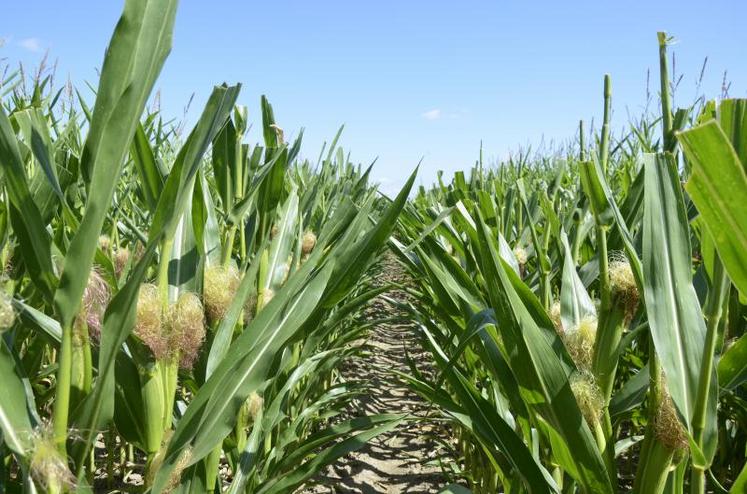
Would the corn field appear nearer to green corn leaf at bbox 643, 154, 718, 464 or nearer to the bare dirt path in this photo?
green corn leaf at bbox 643, 154, 718, 464

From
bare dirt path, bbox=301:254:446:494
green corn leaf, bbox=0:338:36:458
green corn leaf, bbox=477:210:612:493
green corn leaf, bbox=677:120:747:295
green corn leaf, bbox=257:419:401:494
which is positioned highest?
green corn leaf, bbox=677:120:747:295

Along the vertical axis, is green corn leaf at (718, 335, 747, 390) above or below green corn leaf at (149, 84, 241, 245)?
below

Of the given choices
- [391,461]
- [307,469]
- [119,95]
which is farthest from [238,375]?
[391,461]

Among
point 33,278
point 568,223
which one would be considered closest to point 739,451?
point 568,223

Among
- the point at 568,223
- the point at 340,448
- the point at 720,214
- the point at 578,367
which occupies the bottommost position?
the point at 340,448

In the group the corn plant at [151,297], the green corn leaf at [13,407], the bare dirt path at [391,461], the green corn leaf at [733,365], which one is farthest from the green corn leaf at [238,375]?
the bare dirt path at [391,461]

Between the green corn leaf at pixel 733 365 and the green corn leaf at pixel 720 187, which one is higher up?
the green corn leaf at pixel 720 187

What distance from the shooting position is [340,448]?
111 centimetres

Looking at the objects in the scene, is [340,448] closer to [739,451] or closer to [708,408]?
[708,408]

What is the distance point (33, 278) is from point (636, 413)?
1205mm

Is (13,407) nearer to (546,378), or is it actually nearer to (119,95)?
(119,95)

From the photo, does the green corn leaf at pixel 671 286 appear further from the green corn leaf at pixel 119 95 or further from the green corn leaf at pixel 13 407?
the green corn leaf at pixel 13 407

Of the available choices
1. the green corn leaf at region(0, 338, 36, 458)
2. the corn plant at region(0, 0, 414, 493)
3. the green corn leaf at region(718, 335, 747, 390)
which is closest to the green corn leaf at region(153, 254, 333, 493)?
the corn plant at region(0, 0, 414, 493)

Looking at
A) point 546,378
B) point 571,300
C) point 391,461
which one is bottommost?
point 391,461
